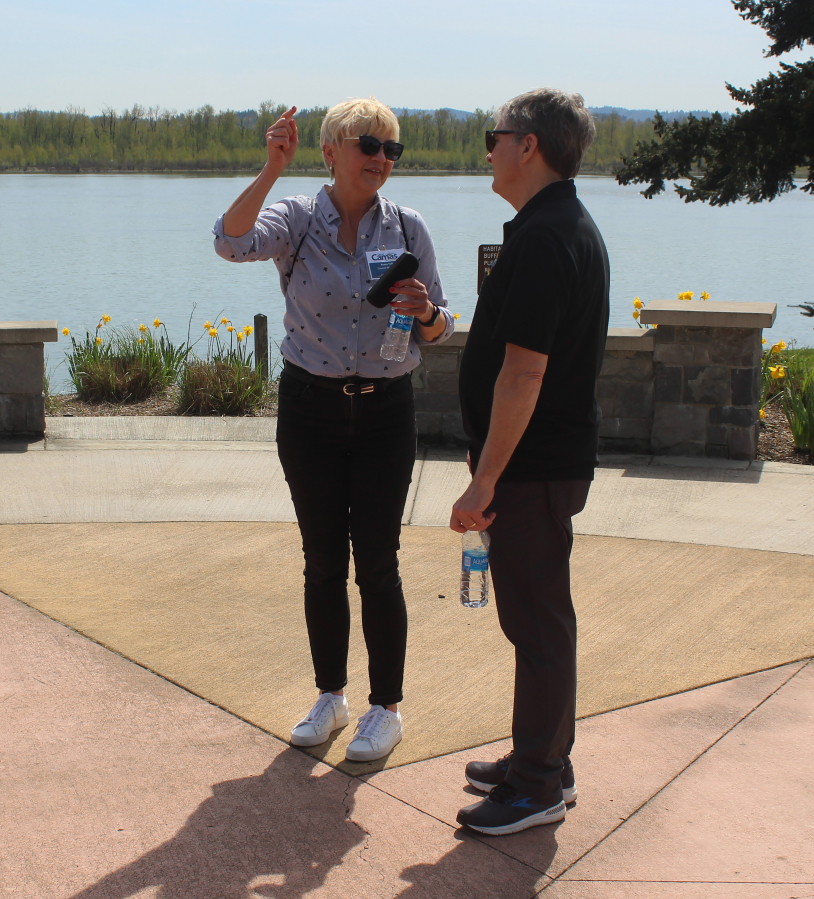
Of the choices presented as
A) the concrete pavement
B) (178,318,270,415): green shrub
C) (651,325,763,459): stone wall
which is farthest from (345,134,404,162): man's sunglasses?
(178,318,270,415): green shrub

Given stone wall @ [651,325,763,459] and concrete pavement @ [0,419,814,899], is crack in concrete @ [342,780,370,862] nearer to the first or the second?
concrete pavement @ [0,419,814,899]

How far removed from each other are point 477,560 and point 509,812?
A: 2.29ft

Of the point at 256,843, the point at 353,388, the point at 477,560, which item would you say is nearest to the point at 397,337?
the point at 353,388

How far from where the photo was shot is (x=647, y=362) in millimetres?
6633

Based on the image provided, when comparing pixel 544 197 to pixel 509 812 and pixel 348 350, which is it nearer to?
pixel 348 350

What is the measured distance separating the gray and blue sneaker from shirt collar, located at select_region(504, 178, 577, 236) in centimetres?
155

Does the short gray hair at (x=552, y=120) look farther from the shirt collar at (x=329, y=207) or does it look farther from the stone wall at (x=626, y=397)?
the stone wall at (x=626, y=397)

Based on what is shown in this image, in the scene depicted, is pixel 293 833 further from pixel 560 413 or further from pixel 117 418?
pixel 117 418

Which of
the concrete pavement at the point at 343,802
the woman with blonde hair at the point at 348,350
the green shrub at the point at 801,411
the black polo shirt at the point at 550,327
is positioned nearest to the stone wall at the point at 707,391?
the green shrub at the point at 801,411

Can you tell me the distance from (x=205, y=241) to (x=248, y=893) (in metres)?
33.4

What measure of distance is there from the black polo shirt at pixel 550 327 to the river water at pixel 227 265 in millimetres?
9745

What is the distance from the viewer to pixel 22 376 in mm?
6883

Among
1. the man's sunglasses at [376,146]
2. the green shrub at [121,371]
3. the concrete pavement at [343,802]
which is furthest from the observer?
the green shrub at [121,371]

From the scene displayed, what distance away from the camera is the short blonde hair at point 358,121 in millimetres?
2865
